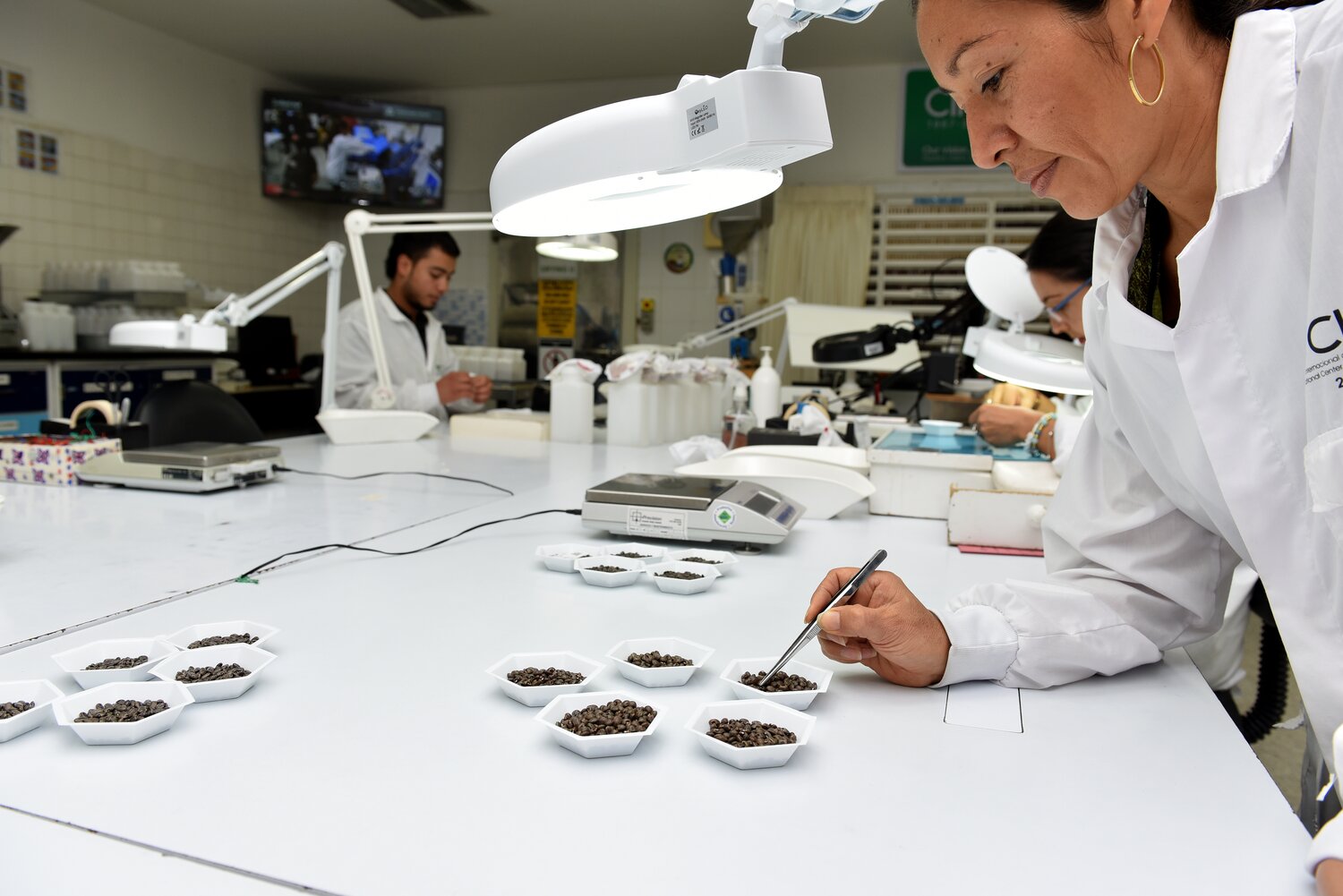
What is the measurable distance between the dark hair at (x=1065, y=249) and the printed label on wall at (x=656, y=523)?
1.17 metres

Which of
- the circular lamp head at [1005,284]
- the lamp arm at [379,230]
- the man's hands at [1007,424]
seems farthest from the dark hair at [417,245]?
the circular lamp head at [1005,284]

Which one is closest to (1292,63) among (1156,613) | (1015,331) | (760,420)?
(1156,613)

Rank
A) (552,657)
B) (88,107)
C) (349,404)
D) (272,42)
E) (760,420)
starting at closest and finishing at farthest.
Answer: (552,657) < (760,420) < (349,404) < (88,107) < (272,42)

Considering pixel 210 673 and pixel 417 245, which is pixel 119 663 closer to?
pixel 210 673

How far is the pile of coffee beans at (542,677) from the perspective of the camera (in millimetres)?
899

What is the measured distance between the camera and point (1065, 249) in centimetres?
209

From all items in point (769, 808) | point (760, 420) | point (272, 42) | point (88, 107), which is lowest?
point (769, 808)

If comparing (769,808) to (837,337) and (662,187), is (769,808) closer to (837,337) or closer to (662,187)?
(662,187)

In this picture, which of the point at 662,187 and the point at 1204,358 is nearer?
the point at 1204,358

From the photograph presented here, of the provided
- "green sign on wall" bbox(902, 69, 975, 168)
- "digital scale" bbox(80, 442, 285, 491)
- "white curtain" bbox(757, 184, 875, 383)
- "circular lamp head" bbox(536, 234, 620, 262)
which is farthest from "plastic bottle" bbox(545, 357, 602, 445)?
"green sign on wall" bbox(902, 69, 975, 168)

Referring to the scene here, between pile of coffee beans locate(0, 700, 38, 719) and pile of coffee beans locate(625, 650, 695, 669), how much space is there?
0.54 metres

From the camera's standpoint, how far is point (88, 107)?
524 cm

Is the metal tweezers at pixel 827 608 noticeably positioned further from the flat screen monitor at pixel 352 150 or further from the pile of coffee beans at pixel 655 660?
the flat screen monitor at pixel 352 150

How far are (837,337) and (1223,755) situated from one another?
1918 millimetres
